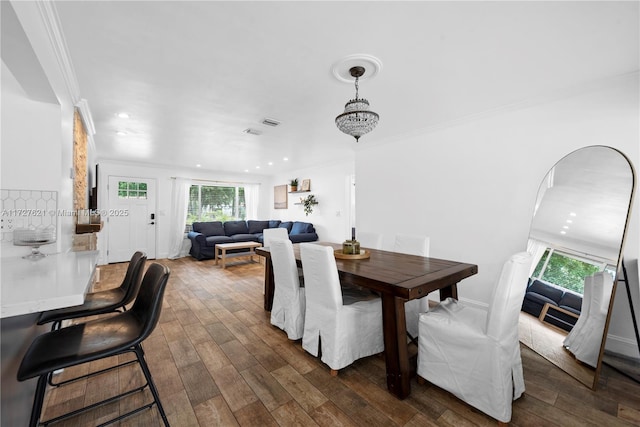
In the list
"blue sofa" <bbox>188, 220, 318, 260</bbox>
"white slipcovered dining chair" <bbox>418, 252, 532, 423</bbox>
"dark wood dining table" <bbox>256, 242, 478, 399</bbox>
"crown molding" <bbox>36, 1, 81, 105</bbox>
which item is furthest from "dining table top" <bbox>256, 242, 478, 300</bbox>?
"blue sofa" <bbox>188, 220, 318, 260</bbox>

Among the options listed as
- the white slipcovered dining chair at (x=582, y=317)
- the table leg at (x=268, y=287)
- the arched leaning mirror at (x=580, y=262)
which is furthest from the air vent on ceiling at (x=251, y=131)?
the white slipcovered dining chair at (x=582, y=317)

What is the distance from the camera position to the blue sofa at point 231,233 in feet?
20.4

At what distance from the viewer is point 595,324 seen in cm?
196

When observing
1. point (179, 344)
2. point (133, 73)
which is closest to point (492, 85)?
point (133, 73)

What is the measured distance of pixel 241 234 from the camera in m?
7.25

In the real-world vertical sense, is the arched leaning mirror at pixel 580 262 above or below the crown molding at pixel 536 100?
below

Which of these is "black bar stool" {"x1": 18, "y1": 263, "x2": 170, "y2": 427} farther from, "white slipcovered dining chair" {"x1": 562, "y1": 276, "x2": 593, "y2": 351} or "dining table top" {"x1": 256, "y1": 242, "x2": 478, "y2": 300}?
"white slipcovered dining chair" {"x1": 562, "y1": 276, "x2": 593, "y2": 351}

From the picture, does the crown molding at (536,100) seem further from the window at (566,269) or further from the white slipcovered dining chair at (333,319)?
the white slipcovered dining chair at (333,319)

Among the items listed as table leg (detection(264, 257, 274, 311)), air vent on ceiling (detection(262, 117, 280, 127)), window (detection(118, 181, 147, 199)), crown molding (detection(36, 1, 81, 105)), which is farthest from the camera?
window (detection(118, 181, 147, 199))

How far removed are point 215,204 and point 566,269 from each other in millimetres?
7328

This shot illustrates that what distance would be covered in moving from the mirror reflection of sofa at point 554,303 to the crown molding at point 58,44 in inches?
149

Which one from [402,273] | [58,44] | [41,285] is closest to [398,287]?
[402,273]

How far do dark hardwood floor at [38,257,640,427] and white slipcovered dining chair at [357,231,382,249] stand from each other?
139 centimetres

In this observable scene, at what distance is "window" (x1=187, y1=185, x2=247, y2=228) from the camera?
7176 mm
